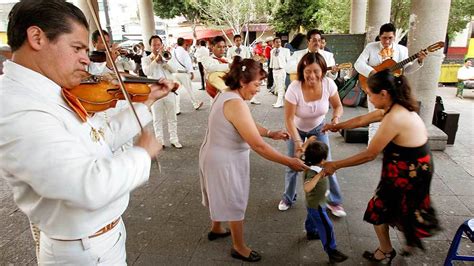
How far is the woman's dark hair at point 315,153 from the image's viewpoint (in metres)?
2.57

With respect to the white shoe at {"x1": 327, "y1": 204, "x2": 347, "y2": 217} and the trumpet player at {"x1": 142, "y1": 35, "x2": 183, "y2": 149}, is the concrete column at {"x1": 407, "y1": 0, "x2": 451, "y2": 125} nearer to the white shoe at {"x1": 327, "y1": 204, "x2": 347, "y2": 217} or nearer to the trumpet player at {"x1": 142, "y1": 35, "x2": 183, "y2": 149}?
the white shoe at {"x1": 327, "y1": 204, "x2": 347, "y2": 217}

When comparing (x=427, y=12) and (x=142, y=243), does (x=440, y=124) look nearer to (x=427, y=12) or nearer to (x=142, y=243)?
(x=427, y=12)

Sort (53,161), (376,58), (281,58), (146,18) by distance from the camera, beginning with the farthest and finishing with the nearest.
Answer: (146,18), (281,58), (376,58), (53,161)

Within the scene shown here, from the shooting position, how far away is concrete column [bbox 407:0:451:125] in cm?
505

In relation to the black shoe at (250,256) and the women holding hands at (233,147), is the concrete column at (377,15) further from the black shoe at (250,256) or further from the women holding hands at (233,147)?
the black shoe at (250,256)

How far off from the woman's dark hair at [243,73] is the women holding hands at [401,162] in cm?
91

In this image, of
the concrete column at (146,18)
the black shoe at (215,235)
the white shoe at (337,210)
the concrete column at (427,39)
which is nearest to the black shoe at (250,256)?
the black shoe at (215,235)

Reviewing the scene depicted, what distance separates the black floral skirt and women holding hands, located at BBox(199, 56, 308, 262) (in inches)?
27.3

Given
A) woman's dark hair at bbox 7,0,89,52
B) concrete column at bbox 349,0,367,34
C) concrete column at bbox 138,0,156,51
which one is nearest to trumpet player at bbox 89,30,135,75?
woman's dark hair at bbox 7,0,89,52

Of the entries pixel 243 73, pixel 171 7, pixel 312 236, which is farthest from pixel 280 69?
pixel 171 7

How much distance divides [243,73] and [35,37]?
1592mm

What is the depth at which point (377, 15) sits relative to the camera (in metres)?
8.77

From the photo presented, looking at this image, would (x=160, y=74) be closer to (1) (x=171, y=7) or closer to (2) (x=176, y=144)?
(2) (x=176, y=144)

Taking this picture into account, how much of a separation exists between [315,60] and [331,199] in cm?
156
